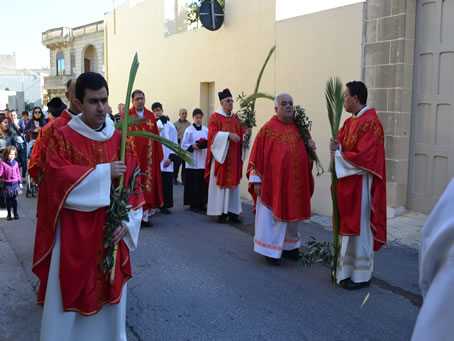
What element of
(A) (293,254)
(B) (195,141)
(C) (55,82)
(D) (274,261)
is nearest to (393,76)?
(A) (293,254)

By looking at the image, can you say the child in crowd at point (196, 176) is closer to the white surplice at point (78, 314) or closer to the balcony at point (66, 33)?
the white surplice at point (78, 314)

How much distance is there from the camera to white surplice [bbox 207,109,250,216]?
770 cm

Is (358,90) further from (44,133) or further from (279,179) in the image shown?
(44,133)

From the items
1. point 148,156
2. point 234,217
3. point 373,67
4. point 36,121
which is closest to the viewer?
point 373,67

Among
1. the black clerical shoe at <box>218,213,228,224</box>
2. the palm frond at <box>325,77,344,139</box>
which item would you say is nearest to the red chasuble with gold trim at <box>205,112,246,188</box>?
the black clerical shoe at <box>218,213,228,224</box>

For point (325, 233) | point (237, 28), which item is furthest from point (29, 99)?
point (325, 233)

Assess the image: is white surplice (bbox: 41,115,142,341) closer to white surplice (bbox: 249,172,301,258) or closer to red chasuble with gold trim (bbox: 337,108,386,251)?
red chasuble with gold trim (bbox: 337,108,386,251)

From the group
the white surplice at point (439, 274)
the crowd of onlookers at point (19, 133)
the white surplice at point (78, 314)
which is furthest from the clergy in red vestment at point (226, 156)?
the white surplice at point (439, 274)

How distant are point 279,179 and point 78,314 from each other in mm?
3099

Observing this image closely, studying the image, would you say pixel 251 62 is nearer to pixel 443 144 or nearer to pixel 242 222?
pixel 242 222

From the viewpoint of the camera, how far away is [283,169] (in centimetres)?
555

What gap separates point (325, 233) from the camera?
7.18 meters

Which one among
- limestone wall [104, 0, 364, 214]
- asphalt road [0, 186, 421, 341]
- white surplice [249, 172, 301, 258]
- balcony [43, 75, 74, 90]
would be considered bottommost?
asphalt road [0, 186, 421, 341]

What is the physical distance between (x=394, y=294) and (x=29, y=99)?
2111 inches
